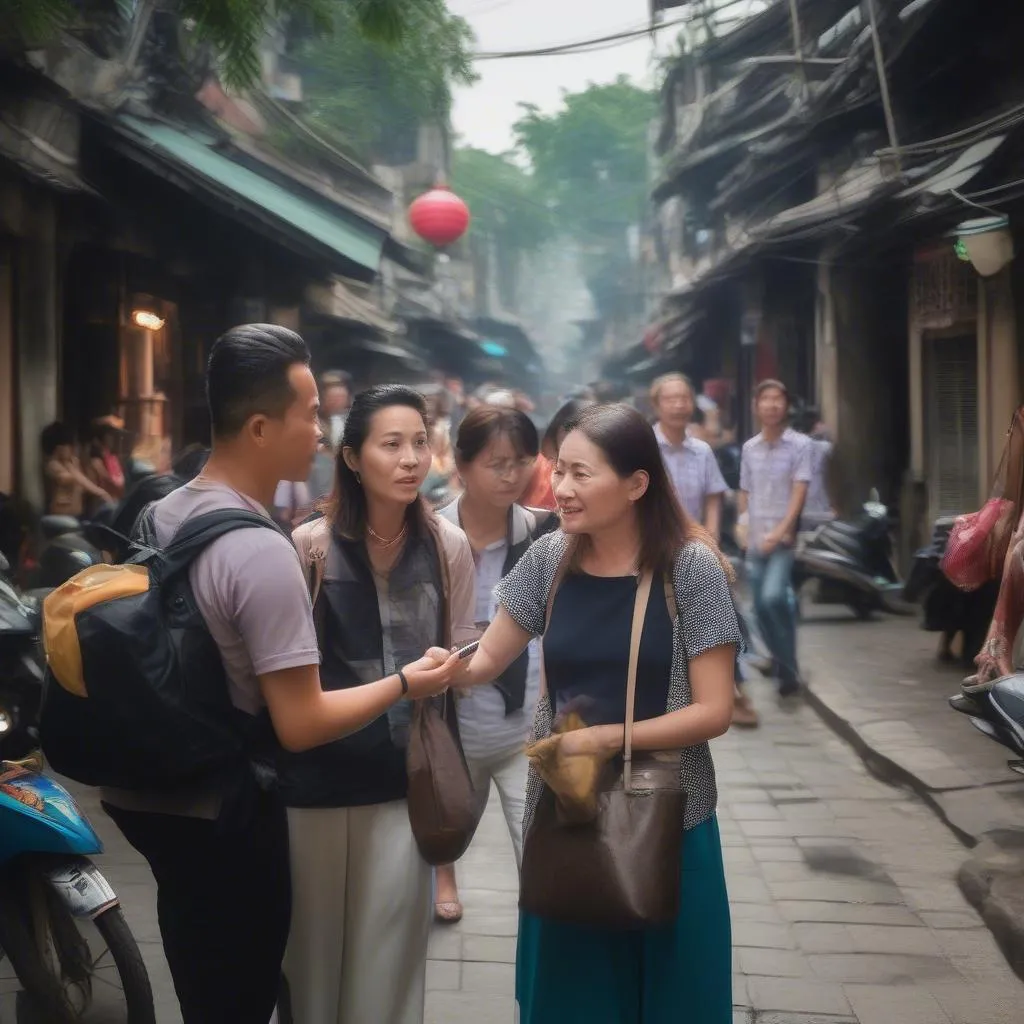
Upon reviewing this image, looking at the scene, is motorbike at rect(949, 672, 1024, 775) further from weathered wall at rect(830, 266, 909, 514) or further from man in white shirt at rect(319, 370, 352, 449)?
weathered wall at rect(830, 266, 909, 514)

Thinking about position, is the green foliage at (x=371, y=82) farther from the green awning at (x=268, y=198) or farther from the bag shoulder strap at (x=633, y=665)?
the bag shoulder strap at (x=633, y=665)

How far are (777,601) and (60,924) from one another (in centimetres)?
614

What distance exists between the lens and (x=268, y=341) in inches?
107

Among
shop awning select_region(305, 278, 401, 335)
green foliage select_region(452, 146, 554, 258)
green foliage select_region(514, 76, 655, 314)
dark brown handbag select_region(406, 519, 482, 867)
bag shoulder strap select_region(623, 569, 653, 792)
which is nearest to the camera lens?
bag shoulder strap select_region(623, 569, 653, 792)

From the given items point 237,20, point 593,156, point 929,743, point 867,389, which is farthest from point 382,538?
point 593,156

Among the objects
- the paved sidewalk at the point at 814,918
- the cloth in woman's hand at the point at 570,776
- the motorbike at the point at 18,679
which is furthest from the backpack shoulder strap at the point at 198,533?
the motorbike at the point at 18,679

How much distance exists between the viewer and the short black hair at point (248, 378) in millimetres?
2703

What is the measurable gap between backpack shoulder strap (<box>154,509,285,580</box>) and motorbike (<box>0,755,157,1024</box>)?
135 centimetres

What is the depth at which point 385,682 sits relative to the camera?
286 cm

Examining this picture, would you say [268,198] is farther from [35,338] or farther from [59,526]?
[59,526]

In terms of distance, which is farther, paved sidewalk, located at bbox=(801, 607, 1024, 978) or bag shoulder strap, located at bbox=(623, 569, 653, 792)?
paved sidewalk, located at bbox=(801, 607, 1024, 978)

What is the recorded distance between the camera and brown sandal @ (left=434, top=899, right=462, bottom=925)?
16.8 feet

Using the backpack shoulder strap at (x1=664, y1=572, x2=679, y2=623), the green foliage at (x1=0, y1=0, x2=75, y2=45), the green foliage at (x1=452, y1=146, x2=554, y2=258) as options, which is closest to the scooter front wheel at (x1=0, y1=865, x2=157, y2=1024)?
the backpack shoulder strap at (x1=664, y1=572, x2=679, y2=623)

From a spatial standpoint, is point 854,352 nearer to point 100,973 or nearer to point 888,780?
point 888,780
